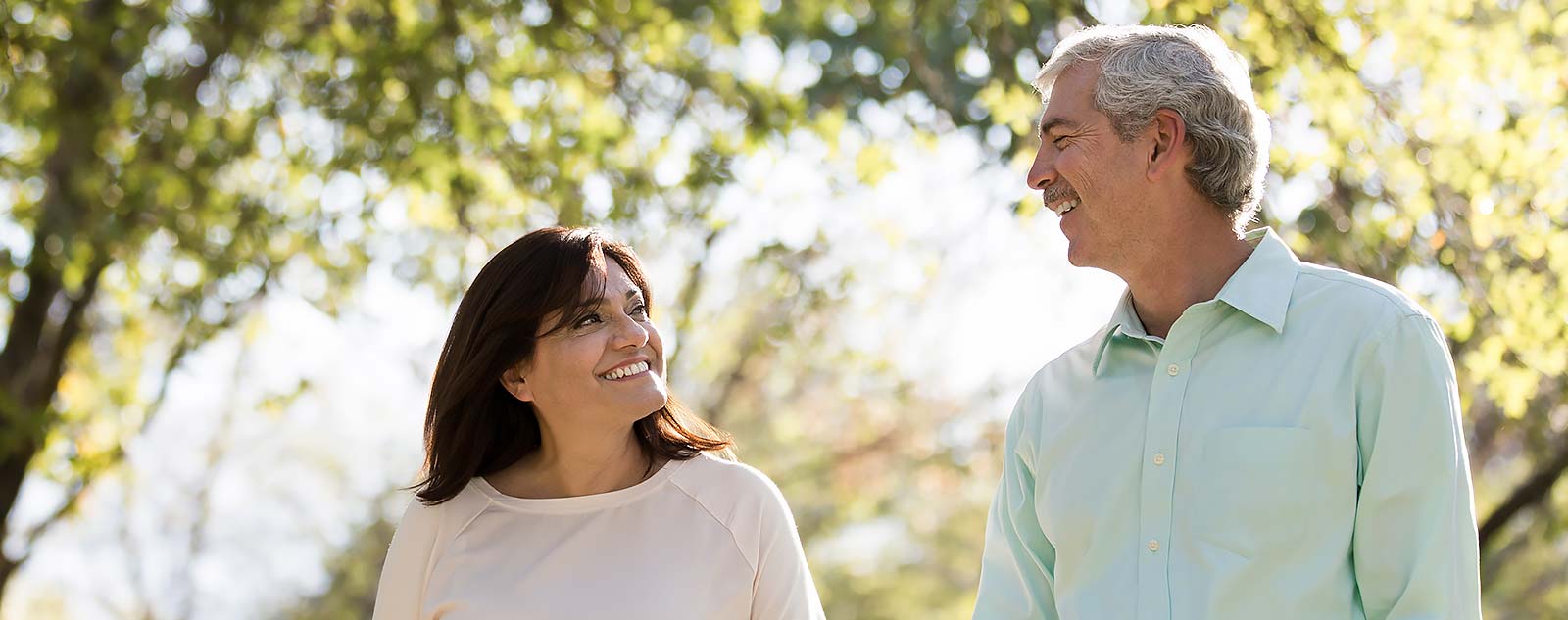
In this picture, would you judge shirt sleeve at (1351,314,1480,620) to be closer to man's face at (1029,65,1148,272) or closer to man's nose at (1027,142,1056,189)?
man's face at (1029,65,1148,272)

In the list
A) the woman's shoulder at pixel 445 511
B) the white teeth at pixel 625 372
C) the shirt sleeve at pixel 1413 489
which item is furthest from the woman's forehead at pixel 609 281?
the shirt sleeve at pixel 1413 489

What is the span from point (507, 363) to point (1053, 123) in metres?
1.22

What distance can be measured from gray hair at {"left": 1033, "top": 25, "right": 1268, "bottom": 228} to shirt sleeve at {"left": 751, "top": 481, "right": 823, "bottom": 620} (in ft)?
A: 3.40

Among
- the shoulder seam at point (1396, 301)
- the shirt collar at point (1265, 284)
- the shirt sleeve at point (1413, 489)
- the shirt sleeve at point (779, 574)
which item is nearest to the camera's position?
the shirt sleeve at point (1413, 489)

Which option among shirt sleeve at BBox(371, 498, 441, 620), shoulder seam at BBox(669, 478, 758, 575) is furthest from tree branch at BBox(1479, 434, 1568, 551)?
shirt sleeve at BBox(371, 498, 441, 620)

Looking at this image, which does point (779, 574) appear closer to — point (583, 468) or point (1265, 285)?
point (583, 468)

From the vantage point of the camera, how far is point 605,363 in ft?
9.82

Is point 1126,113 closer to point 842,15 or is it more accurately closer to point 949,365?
point 842,15

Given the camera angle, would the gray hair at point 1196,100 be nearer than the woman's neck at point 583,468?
Yes

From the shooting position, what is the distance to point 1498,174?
569cm

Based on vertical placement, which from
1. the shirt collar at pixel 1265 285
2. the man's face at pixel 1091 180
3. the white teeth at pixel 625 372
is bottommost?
the white teeth at pixel 625 372

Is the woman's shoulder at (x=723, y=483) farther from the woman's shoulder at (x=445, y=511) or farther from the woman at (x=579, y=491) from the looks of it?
the woman's shoulder at (x=445, y=511)

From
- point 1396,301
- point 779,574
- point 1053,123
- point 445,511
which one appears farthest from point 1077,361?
point 445,511

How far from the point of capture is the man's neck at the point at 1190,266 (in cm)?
239
